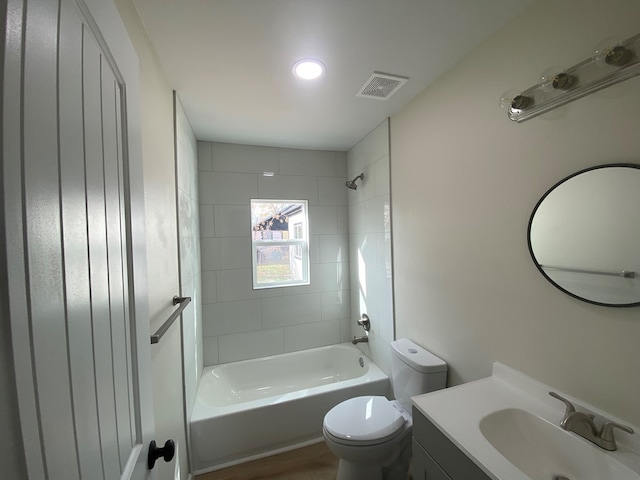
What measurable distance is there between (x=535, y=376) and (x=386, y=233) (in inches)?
49.4

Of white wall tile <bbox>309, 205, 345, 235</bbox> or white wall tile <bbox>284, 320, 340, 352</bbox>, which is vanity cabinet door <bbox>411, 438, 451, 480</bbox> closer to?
white wall tile <bbox>284, 320, 340, 352</bbox>

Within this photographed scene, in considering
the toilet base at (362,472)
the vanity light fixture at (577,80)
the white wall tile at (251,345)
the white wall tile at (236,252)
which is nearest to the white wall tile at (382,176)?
the vanity light fixture at (577,80)

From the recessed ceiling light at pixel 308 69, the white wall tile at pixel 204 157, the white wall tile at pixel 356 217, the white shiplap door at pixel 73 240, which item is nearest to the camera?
the white shiplap door at pixel 73 240

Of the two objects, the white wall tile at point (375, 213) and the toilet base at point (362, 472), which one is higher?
the white wall tile at point (375, 213)

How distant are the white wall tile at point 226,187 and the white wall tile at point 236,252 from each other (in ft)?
1.17

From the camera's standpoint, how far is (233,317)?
253 centimetres

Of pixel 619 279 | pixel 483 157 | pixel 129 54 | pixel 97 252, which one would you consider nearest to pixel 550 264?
pixel 619 279

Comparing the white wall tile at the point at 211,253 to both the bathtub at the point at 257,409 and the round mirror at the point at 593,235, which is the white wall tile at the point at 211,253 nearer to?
the bathtub at the point at 257,409

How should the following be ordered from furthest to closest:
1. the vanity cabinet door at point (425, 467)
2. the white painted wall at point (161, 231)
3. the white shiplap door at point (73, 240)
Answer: the white painted wall at point (161, 231) → the vanity cabinet door at point (425, 467) → the white shiplap door at point (73, 240)

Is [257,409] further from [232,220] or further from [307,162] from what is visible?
[307,162]

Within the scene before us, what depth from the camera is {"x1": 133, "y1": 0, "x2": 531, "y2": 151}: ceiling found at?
106 centimetres

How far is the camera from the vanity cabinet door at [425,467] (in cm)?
100

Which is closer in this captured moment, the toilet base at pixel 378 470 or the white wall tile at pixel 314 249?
the toilet base at pixel 378 470

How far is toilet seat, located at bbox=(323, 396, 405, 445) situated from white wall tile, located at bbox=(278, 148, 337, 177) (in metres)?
2.05
